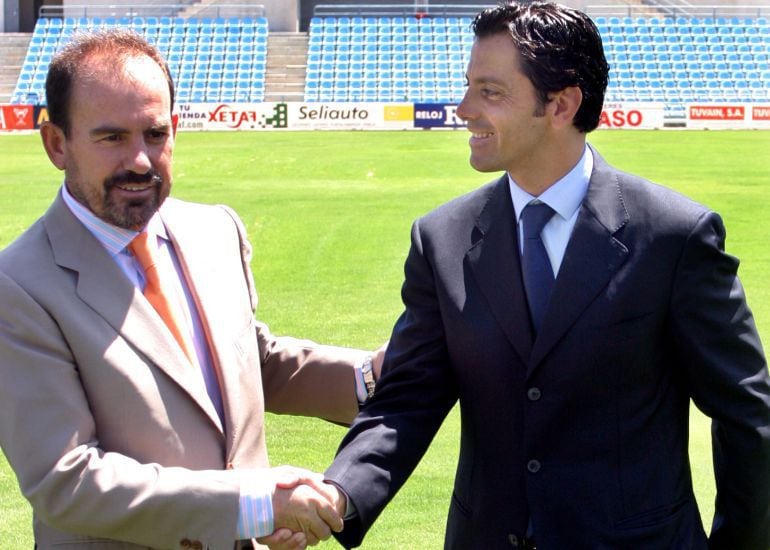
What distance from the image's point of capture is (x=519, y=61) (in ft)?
10.2

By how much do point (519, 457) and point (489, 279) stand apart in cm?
47

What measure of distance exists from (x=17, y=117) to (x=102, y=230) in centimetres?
3585

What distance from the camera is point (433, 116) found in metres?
37.9

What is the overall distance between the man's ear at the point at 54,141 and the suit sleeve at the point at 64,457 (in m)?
0.39

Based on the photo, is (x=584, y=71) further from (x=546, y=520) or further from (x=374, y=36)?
(x=374, y=36)

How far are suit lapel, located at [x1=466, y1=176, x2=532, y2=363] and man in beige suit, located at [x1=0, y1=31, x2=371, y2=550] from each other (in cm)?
70

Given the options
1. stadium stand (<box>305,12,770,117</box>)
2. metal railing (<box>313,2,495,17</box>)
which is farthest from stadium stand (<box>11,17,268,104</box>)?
metal railing (<box>313,2,495,17</box>)

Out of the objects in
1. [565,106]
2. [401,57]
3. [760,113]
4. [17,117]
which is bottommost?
[17,117]

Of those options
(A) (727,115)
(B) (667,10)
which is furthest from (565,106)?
(B) (667,10)

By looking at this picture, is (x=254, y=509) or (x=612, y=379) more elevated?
(x=612, y=379)

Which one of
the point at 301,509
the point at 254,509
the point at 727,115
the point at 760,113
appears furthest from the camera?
the point at 727,115

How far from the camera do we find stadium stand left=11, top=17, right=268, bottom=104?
42.6 meters

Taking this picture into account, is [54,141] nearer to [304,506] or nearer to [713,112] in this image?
[304,506]

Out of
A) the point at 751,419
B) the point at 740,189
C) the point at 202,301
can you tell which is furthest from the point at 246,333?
the point at 740,189
